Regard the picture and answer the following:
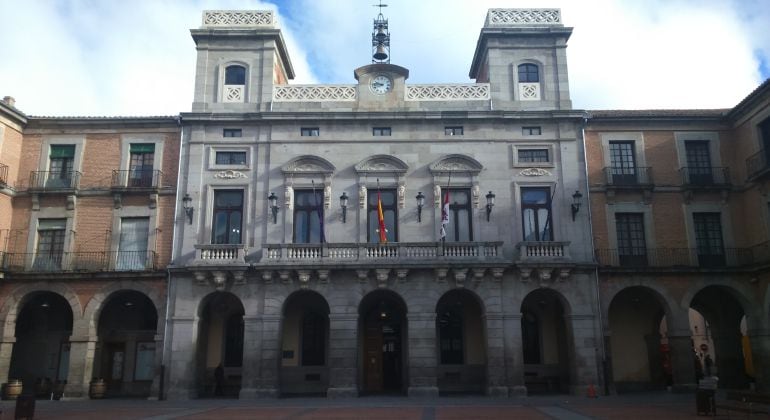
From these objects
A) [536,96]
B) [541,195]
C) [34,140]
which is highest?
[536,96]

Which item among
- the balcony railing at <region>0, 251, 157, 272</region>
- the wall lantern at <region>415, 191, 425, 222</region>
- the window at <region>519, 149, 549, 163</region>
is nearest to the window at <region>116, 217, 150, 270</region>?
the balcony railing at <region>0, 251, 157, 272</region>

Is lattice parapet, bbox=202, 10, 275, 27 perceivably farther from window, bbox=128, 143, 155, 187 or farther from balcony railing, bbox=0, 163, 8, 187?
balcony railing, bbox=0, 163, 8, 187

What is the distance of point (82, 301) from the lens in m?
28.6

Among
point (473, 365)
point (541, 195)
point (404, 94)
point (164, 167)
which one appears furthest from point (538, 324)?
point (164, 167)

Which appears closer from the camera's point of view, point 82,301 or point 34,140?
point 82,301

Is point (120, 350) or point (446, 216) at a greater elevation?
point (446, 216)

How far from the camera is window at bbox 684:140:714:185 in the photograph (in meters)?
30.5

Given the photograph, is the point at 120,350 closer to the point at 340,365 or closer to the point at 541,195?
the point at 340,365

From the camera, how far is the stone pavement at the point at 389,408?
64.2 ft

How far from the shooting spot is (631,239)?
97.6ft

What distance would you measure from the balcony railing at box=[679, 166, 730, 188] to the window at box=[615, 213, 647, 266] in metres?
2.92

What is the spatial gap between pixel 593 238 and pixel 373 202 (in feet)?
34.2

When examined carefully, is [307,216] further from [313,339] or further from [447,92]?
[447,92]

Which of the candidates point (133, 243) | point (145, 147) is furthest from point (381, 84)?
point (133, 243)
